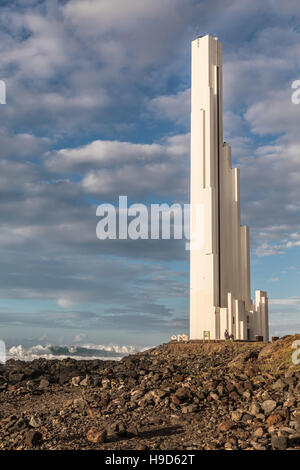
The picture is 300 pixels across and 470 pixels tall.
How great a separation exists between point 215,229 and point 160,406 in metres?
25.2

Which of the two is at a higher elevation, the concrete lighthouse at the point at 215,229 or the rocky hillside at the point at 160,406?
the concrete lighthouse at the point at 215,229

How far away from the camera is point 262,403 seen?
16.5 meters

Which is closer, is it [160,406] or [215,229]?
[160,406]

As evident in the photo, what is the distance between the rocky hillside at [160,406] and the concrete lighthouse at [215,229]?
14.1m

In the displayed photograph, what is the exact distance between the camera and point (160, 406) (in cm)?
1723

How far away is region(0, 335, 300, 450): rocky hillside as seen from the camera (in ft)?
47.1

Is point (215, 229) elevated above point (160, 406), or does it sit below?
above

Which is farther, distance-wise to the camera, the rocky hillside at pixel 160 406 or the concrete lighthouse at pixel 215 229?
the concrete lighthouse at pixel 215 229

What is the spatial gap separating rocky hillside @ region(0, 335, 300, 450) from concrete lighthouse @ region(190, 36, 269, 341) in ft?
46.1

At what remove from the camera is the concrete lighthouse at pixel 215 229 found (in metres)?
39.8

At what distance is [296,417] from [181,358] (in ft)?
50.3

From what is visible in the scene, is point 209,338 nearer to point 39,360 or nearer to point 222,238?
point 222,238
